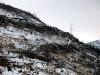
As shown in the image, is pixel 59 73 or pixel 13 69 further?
pixel 59 73

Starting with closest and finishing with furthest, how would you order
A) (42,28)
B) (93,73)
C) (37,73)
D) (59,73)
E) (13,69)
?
(13,69) → (37,73) → (59,73) → (93,73) → (42,28)

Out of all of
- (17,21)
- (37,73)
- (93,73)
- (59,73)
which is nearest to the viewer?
(37,73)

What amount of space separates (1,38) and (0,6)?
13226mm

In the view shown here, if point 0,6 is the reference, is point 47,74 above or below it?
below

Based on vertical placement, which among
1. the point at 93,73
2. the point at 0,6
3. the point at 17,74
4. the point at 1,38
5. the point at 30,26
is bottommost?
the point at 93,73

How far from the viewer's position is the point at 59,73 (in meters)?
10.5

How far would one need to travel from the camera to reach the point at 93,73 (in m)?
13.8

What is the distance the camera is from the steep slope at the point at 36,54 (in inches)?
374

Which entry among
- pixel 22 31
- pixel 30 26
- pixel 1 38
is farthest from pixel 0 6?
pixel 1 38

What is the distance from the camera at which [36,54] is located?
1295 centimetres

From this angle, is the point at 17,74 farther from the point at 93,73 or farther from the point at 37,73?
the point at 93,73

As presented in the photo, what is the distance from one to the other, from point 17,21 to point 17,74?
52.0 ft

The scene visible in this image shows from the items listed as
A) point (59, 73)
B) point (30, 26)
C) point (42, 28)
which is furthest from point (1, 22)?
point (59, 73)

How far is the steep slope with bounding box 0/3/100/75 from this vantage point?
951 cm
